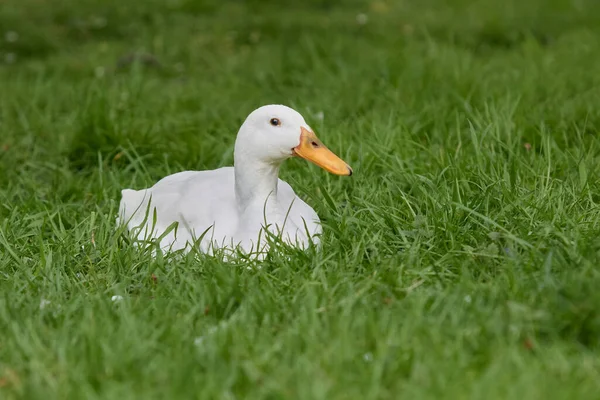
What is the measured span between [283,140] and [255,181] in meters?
0.20

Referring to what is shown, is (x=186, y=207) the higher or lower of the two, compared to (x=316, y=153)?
lower

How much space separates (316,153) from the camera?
3717mm

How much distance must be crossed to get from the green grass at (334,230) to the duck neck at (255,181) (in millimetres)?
267

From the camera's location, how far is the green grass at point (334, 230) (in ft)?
8.63

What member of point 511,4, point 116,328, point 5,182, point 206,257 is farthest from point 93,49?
point 116,328

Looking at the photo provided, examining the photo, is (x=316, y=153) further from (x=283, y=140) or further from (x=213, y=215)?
(x=213, y=215)

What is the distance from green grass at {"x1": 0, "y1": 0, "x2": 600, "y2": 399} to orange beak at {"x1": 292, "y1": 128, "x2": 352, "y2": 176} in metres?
0.20

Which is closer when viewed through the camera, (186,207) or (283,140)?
(283,140)

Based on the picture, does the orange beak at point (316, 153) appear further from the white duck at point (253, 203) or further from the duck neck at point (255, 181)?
the duck neck at point (255, 181)

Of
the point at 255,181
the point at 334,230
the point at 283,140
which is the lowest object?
the point at 334,230

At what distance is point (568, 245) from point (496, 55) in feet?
12.6

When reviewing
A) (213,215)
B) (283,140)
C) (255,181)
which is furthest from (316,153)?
(213,215)

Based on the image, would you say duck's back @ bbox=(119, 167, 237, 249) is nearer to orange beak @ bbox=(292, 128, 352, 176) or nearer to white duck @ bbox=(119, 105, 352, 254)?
white duck @ bbox=(119, 105, 352, 254)

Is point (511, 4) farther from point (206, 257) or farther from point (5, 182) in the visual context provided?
point (206, 257)
